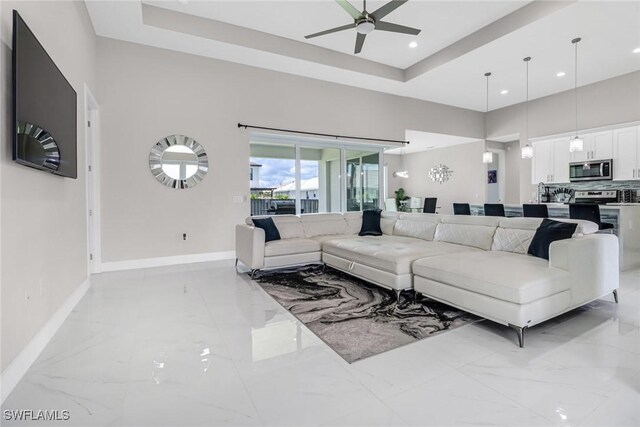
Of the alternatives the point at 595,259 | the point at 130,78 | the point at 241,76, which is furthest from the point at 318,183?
the point at 595,259

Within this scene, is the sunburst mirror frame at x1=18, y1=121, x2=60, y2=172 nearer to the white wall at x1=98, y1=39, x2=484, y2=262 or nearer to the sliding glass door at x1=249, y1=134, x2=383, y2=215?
the white wall at x1=98, y1=39, x2=484, y2=262

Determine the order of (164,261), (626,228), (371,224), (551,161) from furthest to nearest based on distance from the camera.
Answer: (551,161) → (371,224) → (164,261) → (626,228)

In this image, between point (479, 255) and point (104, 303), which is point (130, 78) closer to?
point (104, 303)

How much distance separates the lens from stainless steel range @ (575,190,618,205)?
20.0ft

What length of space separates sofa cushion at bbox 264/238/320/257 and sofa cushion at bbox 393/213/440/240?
1.29 metres

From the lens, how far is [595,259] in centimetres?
281

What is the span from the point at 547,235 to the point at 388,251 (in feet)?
4.83

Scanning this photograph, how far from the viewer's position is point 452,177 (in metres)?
9.95

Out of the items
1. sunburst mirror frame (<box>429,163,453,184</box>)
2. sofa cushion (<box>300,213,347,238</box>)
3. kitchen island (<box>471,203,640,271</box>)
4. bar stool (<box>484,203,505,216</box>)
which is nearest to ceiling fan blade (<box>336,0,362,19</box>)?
sofa cushion (<box>300,213,347,238</box>)

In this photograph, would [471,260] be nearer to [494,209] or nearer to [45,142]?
[494,209]

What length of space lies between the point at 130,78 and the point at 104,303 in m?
3.33

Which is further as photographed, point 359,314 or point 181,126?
point 181,126

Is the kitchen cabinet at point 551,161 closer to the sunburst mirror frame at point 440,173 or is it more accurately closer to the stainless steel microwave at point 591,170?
the stainless steel microwave at point 591,170
